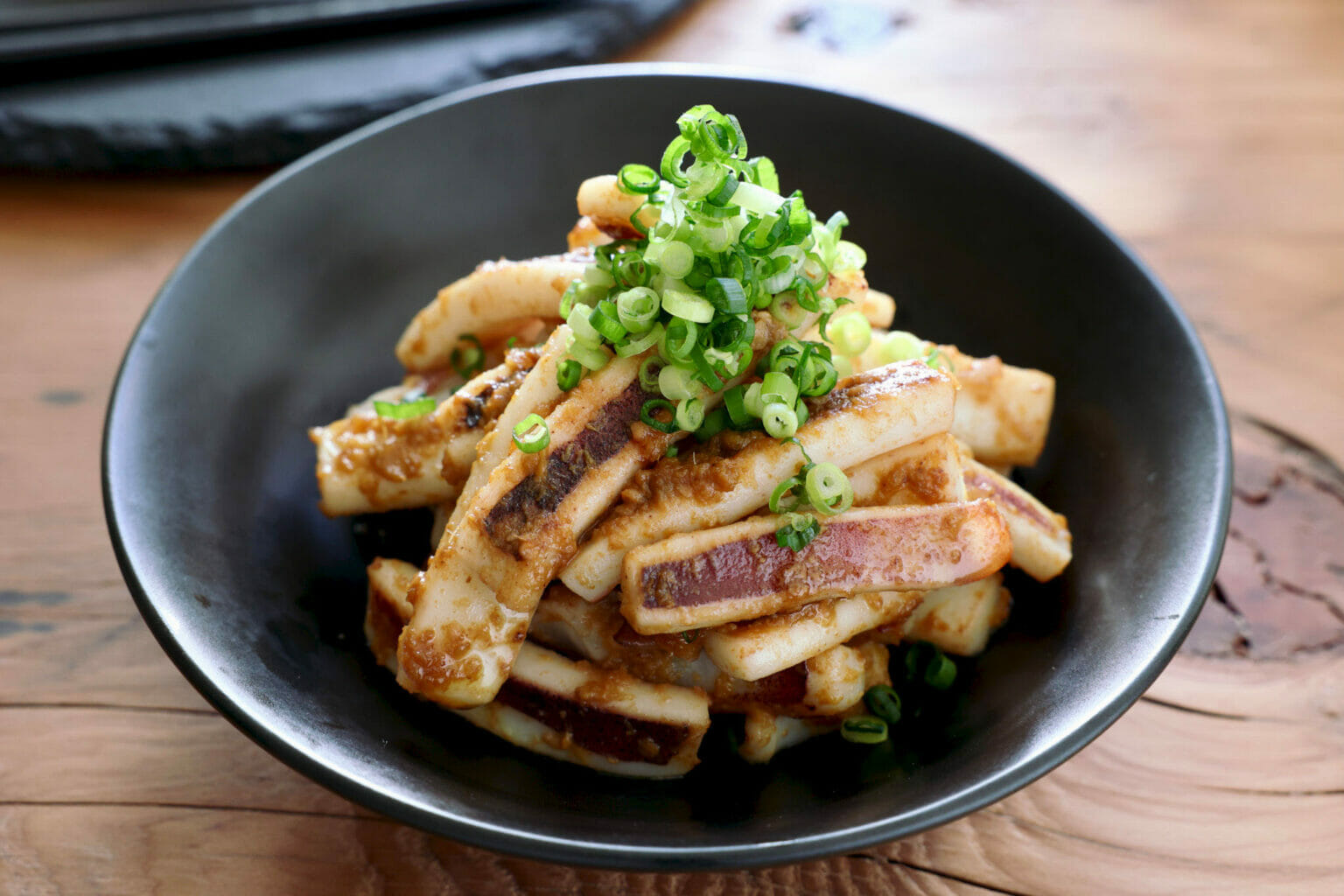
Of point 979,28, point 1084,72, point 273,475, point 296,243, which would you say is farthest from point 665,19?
point 273,475

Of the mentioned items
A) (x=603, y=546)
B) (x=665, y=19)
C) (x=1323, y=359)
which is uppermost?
(x=665, y=19)

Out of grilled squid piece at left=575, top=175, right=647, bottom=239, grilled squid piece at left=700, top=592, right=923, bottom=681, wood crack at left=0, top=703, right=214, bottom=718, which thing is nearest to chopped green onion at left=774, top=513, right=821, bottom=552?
grilled squid piece at left=700, top=592, right=923, bottom=681

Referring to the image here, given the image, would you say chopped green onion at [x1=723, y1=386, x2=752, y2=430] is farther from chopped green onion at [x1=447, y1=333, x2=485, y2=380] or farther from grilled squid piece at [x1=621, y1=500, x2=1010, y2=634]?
chopped green onion at [x1=447, y1=333, x2=485, y2=380]

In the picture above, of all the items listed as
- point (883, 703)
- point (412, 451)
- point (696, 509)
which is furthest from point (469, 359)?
point (883, 703)

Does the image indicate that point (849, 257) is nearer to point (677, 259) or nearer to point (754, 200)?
point (754, 200)

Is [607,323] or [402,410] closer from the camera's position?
[607,323]

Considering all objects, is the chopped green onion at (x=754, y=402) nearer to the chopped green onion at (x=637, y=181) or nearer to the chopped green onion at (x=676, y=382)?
the chopped green onion at (x=676, y=382)

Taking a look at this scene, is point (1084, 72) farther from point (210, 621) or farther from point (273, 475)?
point (210, 621)

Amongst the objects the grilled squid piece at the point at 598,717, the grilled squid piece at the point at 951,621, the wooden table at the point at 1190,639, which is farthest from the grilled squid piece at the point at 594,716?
the grilled squid piece at the point at 951,621
